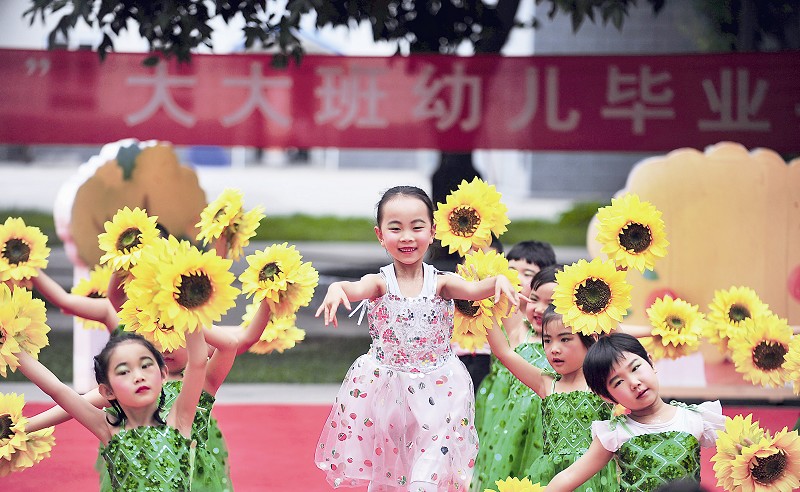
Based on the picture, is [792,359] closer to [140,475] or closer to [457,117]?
[140,475]

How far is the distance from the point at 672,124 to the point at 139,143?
3.41 metres

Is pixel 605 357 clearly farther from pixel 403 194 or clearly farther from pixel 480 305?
pixel 403 194

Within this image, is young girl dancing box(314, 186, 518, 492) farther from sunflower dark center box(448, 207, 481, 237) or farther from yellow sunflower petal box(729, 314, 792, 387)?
yellow sunflower petal box(729, 314, 792, 387)

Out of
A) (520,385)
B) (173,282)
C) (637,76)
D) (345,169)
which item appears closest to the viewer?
(173,282)

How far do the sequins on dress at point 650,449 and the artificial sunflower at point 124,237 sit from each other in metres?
1.54

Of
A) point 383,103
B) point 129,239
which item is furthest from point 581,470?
point 383,103

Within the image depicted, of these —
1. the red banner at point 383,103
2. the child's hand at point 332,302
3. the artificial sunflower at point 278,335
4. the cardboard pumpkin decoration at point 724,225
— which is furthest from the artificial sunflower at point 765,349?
the red banner at point 383,103

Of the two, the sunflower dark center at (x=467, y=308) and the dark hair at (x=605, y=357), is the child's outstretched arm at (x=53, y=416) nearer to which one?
the sunflower dark center at (x=467, y=308)

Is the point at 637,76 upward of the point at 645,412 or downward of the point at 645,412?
upward

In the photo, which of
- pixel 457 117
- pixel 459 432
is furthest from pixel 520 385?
pixel 457 117

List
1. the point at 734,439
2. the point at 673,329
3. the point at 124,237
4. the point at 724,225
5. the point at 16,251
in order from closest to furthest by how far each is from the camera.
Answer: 1. the point at 734,439
2. the point at 124,237
3. the point at 673,329
4. the point at 16,251
5. the point at 724,225

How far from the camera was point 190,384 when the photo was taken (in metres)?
3.06

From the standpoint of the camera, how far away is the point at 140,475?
302 centimetres

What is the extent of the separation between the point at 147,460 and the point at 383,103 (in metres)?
4.40
